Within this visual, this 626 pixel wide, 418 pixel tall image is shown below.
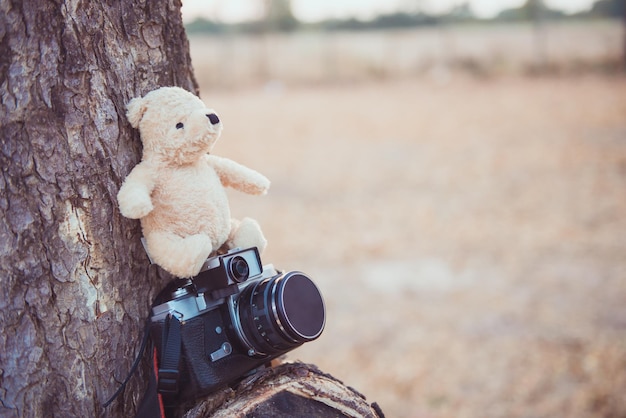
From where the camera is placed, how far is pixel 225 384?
1272 millimetres

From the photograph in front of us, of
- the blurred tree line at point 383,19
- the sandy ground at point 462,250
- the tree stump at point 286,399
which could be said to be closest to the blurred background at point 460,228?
the sandy ground at point 462,250

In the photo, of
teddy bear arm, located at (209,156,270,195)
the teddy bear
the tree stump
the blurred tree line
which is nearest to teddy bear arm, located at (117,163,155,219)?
the teddy bear

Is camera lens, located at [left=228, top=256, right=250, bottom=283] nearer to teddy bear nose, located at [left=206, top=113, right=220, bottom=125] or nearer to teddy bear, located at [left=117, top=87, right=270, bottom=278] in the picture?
teddy bear, located at [left=117, top=87, right=270, bottom=278]

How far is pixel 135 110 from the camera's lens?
1205 millimetres

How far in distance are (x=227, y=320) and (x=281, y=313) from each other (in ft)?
0.50

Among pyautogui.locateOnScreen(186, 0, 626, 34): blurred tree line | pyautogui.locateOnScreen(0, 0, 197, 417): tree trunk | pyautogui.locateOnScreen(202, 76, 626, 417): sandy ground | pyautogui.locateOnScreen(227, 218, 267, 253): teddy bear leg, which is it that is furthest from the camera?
pyautogui.locateOnScreen(186, 0, 626, 34): blurred tree line

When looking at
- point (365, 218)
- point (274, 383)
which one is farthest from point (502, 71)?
point (274, 383)

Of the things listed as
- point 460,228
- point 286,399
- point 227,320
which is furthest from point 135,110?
point 460,228

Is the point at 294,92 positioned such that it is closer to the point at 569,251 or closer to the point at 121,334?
the point at 569,251

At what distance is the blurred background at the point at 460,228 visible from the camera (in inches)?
134

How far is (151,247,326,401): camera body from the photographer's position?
4.00 ft

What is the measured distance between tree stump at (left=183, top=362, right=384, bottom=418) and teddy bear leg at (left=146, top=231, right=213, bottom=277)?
289 millimetres

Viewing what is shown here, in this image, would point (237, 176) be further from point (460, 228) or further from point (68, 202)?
point (460, 228)

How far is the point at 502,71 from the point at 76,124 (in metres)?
17.2
